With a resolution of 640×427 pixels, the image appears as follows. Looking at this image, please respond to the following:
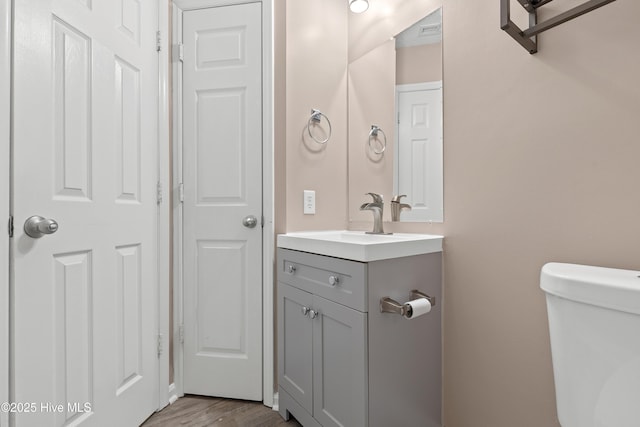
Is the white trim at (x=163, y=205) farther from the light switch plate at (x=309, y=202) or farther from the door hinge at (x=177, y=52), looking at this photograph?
the light switch plate at (x=309, y=202)

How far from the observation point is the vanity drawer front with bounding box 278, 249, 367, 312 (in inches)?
42.9

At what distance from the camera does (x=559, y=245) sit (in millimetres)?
1038

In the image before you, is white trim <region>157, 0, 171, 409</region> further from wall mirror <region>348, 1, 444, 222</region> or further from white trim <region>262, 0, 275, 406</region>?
wall mirror <region>348, 1, 444, 222</region>

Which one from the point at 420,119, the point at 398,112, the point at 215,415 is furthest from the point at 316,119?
the point at 215,415

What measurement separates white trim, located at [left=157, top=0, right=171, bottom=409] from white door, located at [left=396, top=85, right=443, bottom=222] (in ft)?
3.74

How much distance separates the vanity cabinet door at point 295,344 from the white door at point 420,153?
0.63 metres

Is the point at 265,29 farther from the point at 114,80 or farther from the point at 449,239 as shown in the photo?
the point at 449,239

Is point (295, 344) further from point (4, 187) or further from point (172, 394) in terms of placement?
point (4, 187)

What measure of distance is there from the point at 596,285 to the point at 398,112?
1.10 m

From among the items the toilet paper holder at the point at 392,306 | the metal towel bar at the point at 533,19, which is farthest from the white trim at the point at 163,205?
the metal towel bar at the point at 533,19

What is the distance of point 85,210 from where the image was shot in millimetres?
1190

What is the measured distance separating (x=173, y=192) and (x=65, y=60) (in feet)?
2.30

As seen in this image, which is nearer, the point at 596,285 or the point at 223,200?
the point at 596,285

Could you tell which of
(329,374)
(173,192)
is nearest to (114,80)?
(173,192)
